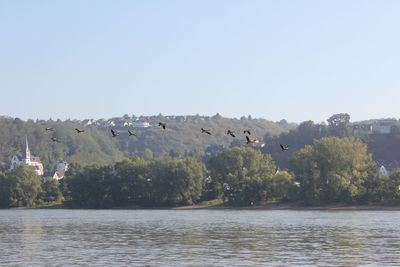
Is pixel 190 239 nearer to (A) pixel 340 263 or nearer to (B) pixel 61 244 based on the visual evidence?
(B) pixel 61 244

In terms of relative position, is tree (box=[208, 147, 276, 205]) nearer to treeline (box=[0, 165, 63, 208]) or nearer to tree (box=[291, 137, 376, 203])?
tree (box=[291, 137, 376, 203])

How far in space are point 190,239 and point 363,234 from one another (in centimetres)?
1577

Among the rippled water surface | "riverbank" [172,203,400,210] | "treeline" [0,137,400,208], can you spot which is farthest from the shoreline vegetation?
the rippled water surface

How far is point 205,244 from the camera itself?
68.2 meters

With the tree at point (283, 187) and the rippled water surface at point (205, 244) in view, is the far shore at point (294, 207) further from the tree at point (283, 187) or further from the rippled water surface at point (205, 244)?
the rippled water surface at point (205, 244)

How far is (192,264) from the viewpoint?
53188 mm

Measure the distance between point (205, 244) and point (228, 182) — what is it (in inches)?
3508

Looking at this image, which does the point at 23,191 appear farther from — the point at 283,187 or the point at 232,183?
the point at 283,187

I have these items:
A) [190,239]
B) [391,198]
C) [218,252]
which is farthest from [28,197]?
[218,252]

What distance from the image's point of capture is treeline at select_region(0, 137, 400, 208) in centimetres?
14575

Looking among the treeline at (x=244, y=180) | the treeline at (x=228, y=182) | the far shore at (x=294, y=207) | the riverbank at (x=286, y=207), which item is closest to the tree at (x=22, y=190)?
the treeline at (x=228, y=182)

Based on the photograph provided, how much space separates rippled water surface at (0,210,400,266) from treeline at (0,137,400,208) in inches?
1878

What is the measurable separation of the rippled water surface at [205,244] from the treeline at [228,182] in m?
47.7

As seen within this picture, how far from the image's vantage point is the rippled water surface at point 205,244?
55531 millimetres
